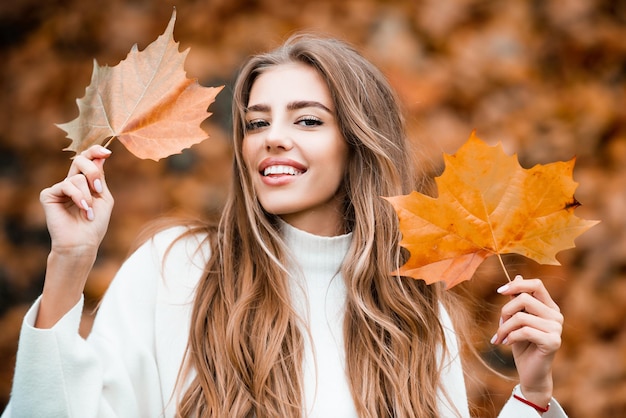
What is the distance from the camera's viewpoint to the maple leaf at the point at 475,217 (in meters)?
1.62

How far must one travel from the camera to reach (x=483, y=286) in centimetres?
300

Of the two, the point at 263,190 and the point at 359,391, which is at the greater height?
the point at 263,190

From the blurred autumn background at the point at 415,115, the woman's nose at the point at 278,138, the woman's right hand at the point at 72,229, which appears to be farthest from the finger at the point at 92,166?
the blurred autumn background at the point at 415,115

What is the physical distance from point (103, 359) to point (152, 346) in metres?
0.15

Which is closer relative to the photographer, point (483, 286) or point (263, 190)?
point (263, 190)

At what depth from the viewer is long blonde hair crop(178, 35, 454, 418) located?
1.88 meters

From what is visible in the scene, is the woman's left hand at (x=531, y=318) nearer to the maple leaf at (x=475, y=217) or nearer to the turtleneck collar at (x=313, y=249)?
the maple leaf at (x=475, y=217)

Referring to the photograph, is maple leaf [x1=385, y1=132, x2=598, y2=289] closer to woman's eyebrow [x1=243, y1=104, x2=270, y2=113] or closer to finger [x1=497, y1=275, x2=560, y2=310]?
finger [x1=497, y1=275, x2=560, y2=310]

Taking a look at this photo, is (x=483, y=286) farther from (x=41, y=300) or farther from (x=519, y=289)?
(x=41, y=300)

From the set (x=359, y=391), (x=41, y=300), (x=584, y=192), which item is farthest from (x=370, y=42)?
(x=41, y=300)

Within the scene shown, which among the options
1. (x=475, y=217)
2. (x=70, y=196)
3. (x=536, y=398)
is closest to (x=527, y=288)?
(x=475, y=217)

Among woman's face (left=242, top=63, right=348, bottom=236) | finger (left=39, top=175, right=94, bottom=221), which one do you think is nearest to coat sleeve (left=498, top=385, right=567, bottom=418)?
woman's face (left=242, top=63, right=348, bottom=236)

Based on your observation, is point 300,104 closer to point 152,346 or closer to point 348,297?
point 348,297

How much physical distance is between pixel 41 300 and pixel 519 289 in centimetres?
95
